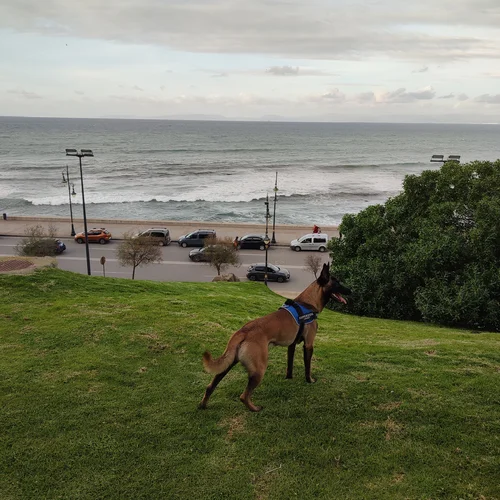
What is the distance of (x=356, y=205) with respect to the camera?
6253cm

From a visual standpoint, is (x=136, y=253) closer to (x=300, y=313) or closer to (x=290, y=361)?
(x=290, y=361)

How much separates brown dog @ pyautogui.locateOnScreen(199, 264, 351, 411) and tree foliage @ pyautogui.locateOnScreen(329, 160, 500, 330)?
8480 mm

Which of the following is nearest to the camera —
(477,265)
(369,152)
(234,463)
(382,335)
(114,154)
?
(234,463)

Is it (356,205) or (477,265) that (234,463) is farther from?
(356,205)

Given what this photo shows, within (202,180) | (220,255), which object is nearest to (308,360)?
(220,255)

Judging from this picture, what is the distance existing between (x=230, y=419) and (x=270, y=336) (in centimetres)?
142

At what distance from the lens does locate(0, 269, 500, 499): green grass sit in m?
5.39

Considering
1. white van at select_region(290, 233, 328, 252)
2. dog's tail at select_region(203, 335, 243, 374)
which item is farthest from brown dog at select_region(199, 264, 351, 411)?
white van at select_region(290, 233, 328, 252)

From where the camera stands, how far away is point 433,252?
14.5 meters

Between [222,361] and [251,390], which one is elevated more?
[222,361]

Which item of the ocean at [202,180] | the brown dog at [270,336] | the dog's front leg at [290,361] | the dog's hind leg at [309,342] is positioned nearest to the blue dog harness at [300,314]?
the brown dog at [270,336]

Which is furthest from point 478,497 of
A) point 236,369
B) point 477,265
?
point 477,265

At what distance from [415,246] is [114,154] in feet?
356

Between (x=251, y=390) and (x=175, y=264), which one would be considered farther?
(x=175, y=264)
